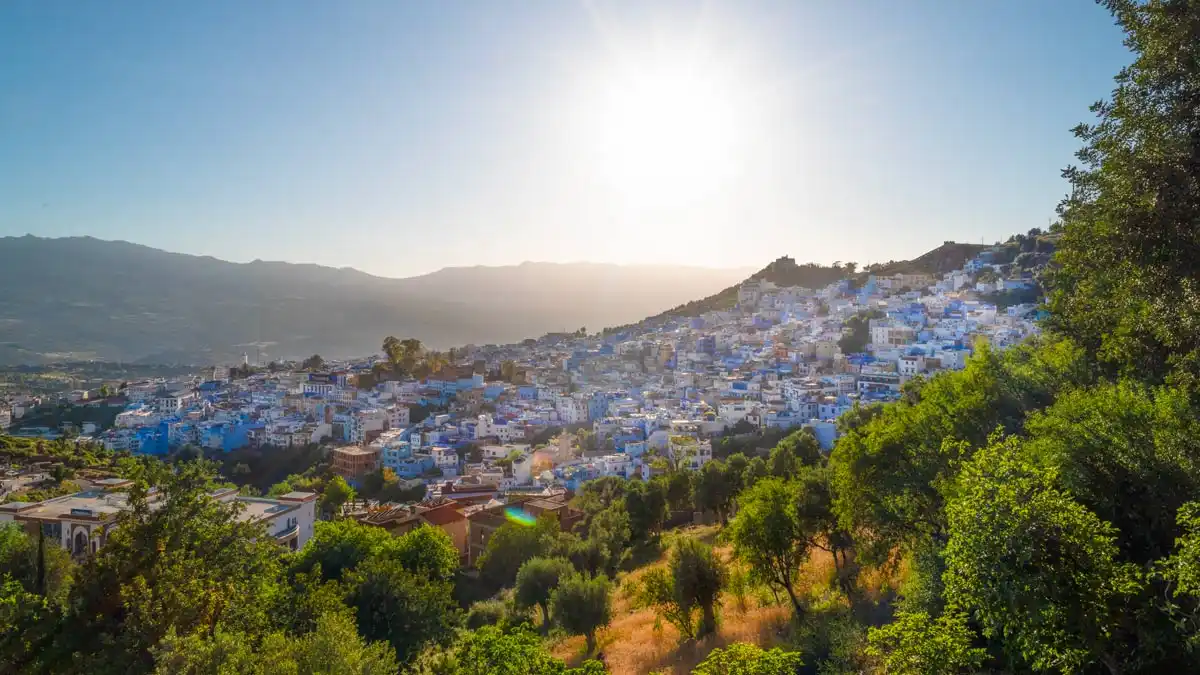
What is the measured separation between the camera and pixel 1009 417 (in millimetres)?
13039

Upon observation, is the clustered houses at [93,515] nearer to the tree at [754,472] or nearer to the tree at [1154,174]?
the tree at [754,472]

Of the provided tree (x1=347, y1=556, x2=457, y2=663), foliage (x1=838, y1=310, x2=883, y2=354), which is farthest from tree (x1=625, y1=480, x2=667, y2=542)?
foliage (x1=838, y1=310, x2=883, y2=354)

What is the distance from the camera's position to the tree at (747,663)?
6.50 metres

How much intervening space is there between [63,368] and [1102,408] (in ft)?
584

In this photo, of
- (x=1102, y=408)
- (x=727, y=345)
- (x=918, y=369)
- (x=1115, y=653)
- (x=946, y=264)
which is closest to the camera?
(x=1115, y=653)

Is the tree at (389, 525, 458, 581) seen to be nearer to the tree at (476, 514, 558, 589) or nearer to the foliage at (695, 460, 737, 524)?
the tree at (476, 514, 558, 589)

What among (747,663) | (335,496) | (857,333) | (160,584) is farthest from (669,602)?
(857,333)

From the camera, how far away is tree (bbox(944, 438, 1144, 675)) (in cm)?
555

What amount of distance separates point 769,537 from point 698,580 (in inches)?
96.4

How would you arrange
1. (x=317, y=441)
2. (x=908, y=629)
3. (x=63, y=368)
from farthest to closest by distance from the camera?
(x=63, y=368) → (x=317, y=441) → (x=908, y=629)

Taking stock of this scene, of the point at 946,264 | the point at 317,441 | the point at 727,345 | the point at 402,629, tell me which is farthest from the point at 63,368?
the point at 946,264

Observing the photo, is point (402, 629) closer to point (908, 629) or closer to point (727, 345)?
point (908, 629)

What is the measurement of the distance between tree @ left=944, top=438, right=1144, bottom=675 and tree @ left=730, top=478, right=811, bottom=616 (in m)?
8.80

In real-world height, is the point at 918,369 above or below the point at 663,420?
above
